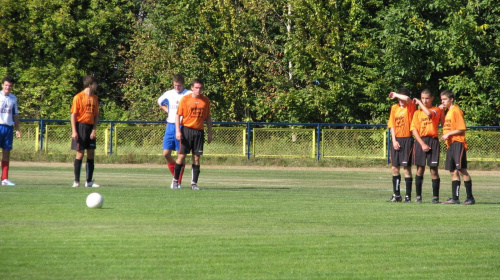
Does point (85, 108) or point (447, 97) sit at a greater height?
point (447, 97)

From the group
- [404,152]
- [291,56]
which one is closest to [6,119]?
[404,152]

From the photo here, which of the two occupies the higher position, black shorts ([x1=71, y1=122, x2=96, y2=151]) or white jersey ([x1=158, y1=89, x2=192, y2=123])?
white jersey ([x1=158, y1=89, x2=192, y2=123])

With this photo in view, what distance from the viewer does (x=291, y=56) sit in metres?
33.9

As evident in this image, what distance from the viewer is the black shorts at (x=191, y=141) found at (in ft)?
48.7

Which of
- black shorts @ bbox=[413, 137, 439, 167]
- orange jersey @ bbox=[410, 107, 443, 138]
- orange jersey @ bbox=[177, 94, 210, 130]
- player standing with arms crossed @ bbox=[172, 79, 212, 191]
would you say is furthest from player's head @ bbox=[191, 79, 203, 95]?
black shorts @ bbox=[413, 137, 439, 167]

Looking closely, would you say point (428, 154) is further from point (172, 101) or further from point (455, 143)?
point (172, 101)

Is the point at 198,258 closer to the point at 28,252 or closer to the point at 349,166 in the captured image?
the point at 28,252

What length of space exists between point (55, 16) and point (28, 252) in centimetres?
3545

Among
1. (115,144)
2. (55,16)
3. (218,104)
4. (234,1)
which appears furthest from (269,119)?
(55,16)

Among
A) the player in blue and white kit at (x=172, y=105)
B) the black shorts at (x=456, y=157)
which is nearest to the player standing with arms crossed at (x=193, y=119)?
the player in blue and white kit at (x=172, y=105)

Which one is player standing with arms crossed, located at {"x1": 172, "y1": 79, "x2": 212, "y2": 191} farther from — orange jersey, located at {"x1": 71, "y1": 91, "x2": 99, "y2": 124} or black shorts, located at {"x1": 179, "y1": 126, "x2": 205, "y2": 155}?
orange jersey, located at {"x1": 71, "y1": 91, "x2": 99, "y2": 124}

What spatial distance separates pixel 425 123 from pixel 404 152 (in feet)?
2.02

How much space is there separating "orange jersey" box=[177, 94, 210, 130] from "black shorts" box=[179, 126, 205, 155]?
0.10 m

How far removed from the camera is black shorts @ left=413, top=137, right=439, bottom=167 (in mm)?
13328
